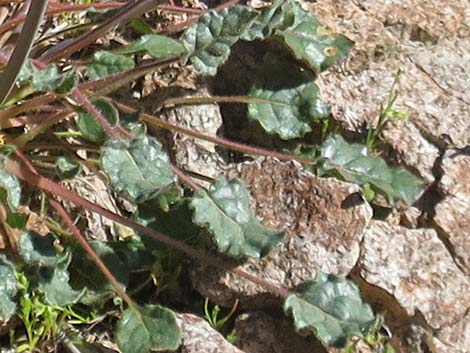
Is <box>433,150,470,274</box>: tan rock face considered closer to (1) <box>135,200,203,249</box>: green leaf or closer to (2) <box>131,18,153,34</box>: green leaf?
(1) <box>135,200,203,249</box>: green leaf

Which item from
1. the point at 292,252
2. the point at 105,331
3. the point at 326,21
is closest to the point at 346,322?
the point at 292,252

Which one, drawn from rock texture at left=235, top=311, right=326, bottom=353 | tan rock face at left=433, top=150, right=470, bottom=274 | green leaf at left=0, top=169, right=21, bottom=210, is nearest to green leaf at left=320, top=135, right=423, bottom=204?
tan rock face at left=433, top=150, right=470, bottom=274

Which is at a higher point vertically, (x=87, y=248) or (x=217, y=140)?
(x=217, y=140)

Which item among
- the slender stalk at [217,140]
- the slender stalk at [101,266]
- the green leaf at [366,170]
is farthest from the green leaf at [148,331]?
the green leaf at [366,170]

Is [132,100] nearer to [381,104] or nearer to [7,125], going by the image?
[7,125]

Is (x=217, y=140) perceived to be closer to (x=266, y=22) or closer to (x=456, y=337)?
(x=266, y=22)

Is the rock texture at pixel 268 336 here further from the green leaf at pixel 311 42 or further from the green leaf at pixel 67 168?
the green leaf at pixel 311 42

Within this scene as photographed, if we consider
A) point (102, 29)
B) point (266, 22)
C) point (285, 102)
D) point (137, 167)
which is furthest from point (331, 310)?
point (102, 29)
